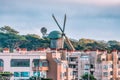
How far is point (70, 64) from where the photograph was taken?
13162 centimetres

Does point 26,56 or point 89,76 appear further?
point 89,76

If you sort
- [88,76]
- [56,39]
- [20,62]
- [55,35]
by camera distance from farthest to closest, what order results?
[56,39], [55,35], [88,76], [20,62]

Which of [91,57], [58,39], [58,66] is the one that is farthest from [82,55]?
[58,39]

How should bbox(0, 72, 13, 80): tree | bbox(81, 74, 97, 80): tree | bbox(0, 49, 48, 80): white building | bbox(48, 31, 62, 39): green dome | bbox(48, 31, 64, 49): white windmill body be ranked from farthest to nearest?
bbox(48, 31, 64, 49): white windmill body → bbox(48, 31, 62, 39): green dome → bbox(81, 74, 97, 80): tree → bbox(0, 49, 48, 80): white building → bbox(0, 72, 13, 80): tree

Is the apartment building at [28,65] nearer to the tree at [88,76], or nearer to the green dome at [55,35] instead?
the tree at [88,76]

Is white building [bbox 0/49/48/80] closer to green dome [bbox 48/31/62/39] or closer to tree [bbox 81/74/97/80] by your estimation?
tree [bbox 81/74/97/80]

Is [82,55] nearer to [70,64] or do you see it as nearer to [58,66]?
[70,64]

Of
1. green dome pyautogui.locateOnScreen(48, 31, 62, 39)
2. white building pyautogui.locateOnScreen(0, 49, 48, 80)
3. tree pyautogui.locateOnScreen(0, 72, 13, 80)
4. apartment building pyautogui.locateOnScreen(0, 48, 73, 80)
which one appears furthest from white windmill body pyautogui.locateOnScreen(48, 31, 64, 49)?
tree pyautogui.locateOnScreen(0, 72, 13, 80)

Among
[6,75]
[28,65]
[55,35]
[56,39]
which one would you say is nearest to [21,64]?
[28,65]

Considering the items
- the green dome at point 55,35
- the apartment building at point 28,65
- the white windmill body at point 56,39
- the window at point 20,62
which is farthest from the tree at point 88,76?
the green dome at point 55,35

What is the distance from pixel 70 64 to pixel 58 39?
35838 millimetres

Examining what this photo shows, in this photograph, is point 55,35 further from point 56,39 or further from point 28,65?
point 28,65

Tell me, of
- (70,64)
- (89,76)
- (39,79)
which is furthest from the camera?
(70,64)

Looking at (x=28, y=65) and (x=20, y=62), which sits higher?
(x=20, y=62)
